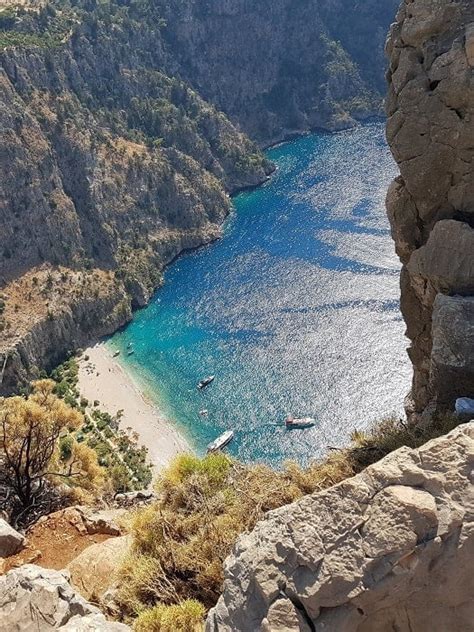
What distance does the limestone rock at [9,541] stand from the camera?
18.1 meters

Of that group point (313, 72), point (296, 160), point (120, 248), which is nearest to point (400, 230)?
point (120, 248)

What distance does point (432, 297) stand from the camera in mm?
17969

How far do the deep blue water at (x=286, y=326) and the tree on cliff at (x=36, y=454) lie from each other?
3977cm

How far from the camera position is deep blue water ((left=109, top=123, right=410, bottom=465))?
71375 millimetres

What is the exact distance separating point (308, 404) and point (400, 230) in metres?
54.4

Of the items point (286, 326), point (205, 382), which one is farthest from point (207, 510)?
point (286, 326)

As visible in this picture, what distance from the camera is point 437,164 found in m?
17.4

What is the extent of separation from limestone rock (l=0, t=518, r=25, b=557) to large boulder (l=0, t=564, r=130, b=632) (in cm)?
646

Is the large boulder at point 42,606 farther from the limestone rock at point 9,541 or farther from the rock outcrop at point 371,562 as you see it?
the limestone rock at point 9,541

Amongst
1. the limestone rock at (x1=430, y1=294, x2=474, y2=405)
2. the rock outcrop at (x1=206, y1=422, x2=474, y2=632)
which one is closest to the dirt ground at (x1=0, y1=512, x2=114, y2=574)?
the rock outcrop at (x1=206, y1=422, x2=474, y2=632)

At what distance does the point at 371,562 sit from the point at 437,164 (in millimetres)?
12607

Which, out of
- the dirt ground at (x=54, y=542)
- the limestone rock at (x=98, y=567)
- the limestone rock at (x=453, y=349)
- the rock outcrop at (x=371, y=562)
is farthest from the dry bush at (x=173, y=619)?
the limestone rock at (x=453, y=349)

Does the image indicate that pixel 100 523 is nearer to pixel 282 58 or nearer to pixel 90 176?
pixel 90 176

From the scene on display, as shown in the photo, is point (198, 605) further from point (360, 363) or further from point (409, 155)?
point (360, 363)
